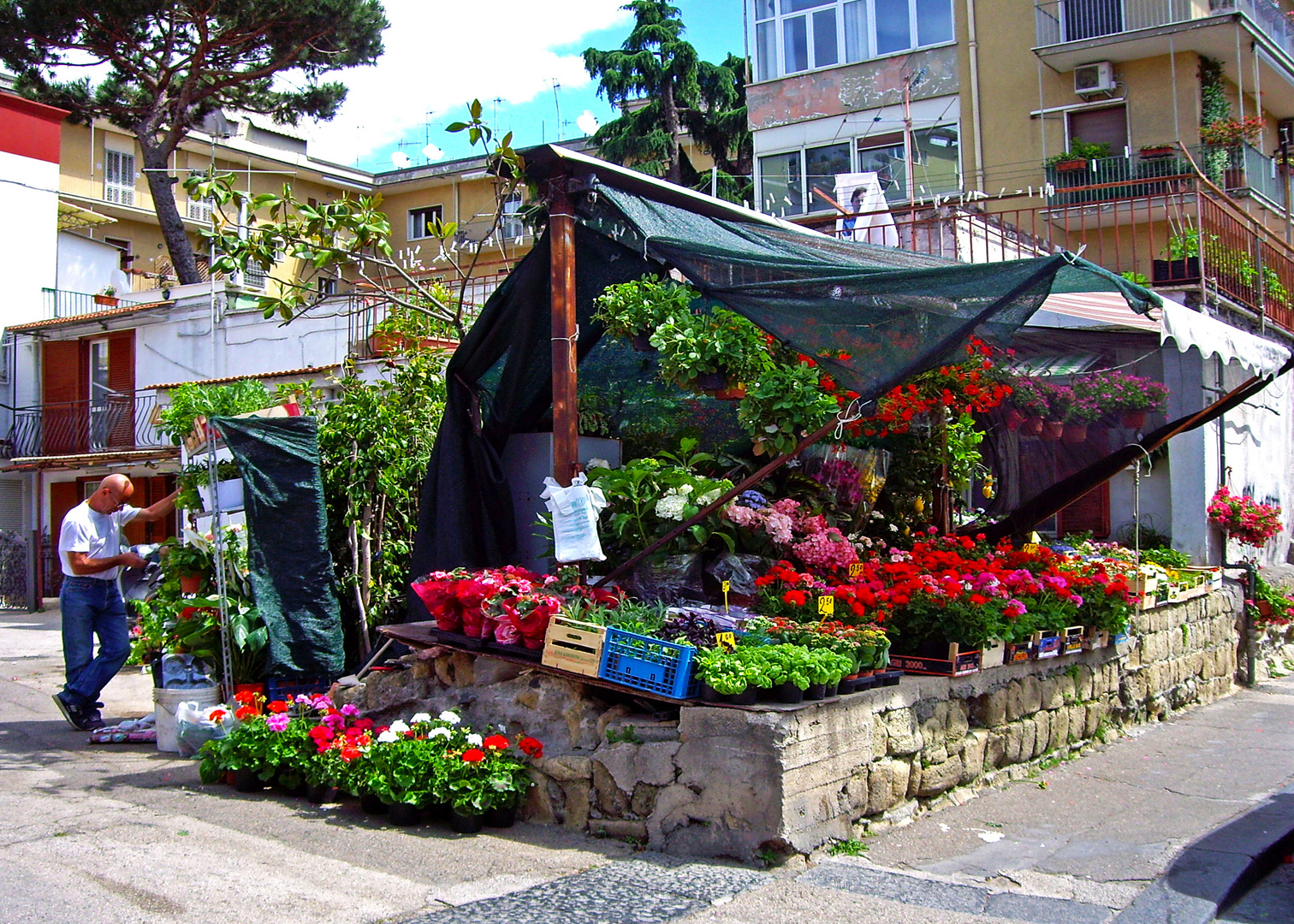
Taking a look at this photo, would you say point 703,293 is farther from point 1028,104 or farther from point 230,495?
point 1028,104

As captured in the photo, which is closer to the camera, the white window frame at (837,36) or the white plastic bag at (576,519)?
the white plastic bag at (576,519)

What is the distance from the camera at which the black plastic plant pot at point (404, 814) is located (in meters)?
5.40

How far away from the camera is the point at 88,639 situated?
25.2 ft

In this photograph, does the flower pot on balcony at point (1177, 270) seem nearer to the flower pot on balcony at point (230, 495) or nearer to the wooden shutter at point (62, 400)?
the flower pot on balcony at point (230, 495)

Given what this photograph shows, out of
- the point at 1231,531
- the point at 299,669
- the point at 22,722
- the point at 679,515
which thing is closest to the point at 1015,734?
the point at 679,515

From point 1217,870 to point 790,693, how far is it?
6.70 ft

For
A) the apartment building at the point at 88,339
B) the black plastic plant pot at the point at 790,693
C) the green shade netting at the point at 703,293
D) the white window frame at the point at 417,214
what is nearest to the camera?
the black plastic plant pot at the point at 790,693

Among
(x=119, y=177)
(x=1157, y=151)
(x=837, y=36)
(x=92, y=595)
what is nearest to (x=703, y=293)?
(x=92, y=595)

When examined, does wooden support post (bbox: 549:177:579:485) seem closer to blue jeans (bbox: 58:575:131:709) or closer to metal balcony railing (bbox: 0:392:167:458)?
blue jeans (bbox: 58:575:131:709)

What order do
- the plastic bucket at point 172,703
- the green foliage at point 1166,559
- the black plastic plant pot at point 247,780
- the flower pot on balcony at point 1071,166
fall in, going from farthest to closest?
1. the flower pot on balcony at point 1071,166
2. the green foliage at point 1166,559
3. the plastic bucket at point 172,703
4. the black plastic plant pot at point 247,780

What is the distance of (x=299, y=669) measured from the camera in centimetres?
725

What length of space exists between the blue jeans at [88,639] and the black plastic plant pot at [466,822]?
11.5ft

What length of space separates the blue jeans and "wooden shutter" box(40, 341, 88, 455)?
17494 millimetres

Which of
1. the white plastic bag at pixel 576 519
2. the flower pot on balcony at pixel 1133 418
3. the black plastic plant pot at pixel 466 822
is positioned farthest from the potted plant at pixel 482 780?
the flower pot on balcony at pixel 1133 418
